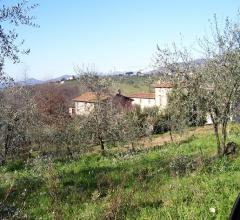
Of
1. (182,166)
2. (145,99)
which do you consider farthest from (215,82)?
(145,99)

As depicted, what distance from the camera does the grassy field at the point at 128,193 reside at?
7863 millimetres

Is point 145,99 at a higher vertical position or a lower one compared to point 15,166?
higher

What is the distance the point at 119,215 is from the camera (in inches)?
308

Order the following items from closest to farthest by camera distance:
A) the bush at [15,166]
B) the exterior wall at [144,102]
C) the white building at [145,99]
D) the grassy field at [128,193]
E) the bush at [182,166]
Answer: the grassy field at [128,193] < the bush at [182,166] < the bush at [15,166] < the white building at [145,99] < the exterior wall at [144,102]

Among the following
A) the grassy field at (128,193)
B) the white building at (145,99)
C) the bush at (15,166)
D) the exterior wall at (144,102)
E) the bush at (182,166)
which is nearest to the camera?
the grassy field at (128,193)

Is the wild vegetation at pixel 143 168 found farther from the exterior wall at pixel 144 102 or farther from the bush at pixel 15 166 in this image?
the exterior wall at pixel 144 102

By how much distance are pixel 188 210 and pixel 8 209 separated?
4.17 metres

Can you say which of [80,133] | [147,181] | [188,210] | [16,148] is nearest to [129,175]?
[147,181]

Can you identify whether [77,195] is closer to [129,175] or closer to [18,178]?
[129,175]

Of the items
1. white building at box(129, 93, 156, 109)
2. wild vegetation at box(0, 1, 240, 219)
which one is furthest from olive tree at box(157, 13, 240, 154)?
white building at box(129, 93, 156, 109)

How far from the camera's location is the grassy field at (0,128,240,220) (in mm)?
7863

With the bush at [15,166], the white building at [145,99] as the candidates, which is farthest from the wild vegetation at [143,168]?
the white building at [145,99]

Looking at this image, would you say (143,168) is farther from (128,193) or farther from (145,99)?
(145,99)

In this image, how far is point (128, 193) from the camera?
9.27 m
